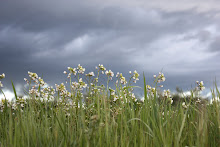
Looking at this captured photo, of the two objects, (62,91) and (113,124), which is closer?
(113,124)

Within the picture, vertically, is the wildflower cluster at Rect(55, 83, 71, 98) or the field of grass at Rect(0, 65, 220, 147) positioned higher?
the wildflower cluster at Rect(55, 83, 71, 98)

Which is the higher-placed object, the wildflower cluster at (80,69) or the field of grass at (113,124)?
the wildflower cluster at (80,69)

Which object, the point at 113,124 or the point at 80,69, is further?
the point at 80,69

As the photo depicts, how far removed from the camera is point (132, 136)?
4.25 meters

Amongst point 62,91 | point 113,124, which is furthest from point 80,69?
point 113,124

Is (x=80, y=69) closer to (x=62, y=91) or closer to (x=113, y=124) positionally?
(x=62, y=91)

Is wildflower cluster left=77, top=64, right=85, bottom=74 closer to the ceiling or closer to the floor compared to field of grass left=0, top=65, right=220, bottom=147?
closer to the ceiling

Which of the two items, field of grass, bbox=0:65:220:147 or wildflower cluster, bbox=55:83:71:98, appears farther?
wildflower cluster, bbox=55:83:71:98

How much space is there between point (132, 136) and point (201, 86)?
3884 millimetres

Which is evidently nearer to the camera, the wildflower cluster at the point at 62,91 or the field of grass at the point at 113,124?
the field of grass at the point at 113,124

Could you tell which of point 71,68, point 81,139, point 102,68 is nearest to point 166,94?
point 102,68

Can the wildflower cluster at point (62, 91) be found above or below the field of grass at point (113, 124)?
above

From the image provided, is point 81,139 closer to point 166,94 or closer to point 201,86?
point 166,94

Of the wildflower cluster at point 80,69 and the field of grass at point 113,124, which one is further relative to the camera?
the wildflower cluster at point 80,69
